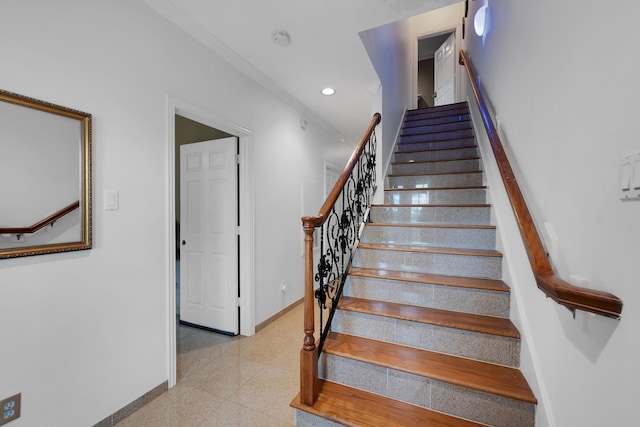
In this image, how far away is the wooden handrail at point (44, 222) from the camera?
1.22m

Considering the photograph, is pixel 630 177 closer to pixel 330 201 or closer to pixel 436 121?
pixel 330 201

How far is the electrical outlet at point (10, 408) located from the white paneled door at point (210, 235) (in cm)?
156

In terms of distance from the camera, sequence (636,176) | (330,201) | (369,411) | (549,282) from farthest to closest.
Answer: (330,201) < (369,411) < (549,282) < (636,176)

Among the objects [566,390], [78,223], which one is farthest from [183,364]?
[566,390]

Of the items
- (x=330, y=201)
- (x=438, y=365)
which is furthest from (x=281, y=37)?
(x=438, y=365)

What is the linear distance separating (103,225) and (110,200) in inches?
5.8

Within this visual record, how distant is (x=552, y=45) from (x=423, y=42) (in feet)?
22.9

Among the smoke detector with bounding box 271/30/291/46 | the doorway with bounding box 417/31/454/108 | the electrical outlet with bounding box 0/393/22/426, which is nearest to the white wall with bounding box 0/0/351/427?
the electrical outlet with bounding box 0/393/22/426

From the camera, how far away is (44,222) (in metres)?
1.32

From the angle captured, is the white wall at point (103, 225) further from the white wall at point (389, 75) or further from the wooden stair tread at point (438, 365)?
the white wall at point (389, 75)

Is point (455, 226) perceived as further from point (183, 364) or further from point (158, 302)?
point (183, 364)

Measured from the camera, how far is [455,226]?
2.22m

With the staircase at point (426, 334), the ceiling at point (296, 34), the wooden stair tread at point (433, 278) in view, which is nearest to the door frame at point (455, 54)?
the ceiling at point (296, 34)

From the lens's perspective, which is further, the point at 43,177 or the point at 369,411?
the point at 369,411
